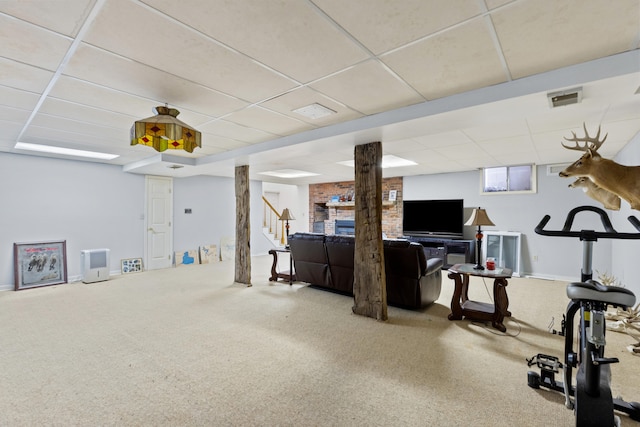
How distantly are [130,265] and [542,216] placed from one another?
890 cm

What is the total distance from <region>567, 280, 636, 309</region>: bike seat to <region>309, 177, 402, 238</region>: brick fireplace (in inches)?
246

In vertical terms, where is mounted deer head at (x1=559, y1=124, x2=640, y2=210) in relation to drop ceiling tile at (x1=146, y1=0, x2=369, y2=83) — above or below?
below

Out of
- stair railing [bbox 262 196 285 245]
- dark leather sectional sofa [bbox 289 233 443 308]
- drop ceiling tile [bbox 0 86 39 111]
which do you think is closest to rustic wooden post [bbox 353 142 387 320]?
dark leather sectional sofa [bbox 289 233 443 308]

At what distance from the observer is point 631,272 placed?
3760 millimetres

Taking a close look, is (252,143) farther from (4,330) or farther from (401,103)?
(4,330)

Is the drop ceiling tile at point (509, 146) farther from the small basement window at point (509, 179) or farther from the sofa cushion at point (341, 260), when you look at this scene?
the sofa cushion at point (341, 260)

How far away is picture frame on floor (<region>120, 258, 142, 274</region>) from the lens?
6398 millimetres

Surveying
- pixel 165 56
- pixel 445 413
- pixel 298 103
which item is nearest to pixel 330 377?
pixel 445 413

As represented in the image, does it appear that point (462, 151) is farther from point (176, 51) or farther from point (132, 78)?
point (132, 78)

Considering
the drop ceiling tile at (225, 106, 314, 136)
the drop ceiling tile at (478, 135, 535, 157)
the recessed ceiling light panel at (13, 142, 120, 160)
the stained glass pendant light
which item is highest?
the drop ceiling tile at (225, 106, 314, 136)

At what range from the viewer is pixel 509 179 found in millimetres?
6469

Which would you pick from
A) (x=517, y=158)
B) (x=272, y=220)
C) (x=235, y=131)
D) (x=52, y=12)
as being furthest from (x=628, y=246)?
(x=272, y=220)

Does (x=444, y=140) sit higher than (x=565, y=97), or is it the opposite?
(x=444, y=140)

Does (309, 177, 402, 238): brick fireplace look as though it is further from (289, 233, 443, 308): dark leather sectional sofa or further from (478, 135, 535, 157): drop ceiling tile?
(289, 233, 443, 308): dark leather sectional sofa
